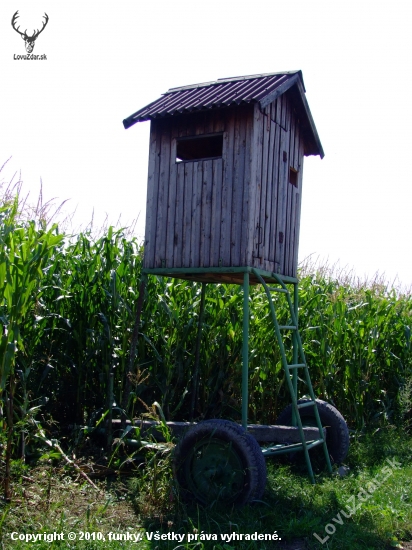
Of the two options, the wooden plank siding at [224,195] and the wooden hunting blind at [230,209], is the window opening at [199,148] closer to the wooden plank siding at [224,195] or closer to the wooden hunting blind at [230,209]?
the wooden hunting blind at [230,209]

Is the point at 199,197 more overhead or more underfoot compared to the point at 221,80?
more underfoot

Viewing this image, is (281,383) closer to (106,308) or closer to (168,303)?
(168,303)

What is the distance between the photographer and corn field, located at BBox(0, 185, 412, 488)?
7.03 metres

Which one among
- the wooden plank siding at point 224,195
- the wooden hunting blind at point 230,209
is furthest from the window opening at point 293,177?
the wooden plank siding at point 224,195

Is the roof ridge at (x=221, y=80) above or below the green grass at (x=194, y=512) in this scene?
above

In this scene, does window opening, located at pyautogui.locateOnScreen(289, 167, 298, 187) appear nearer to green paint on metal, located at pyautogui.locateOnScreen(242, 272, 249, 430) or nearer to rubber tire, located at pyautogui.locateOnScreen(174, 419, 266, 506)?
green paint on metal, located at pyautogui.locateOnScreen(242, 272, 249, 430)

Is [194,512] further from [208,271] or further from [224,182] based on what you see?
[224,182]

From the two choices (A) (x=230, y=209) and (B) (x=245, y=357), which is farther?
(A) (x=230, y=209)

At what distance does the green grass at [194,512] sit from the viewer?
14.9 ft

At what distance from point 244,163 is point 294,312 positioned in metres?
2.04

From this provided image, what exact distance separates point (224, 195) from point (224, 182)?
0.15m

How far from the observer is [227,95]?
650cm

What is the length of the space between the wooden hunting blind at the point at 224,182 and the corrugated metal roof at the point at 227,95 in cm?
1

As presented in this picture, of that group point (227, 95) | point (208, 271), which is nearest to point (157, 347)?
point (208, 271)
